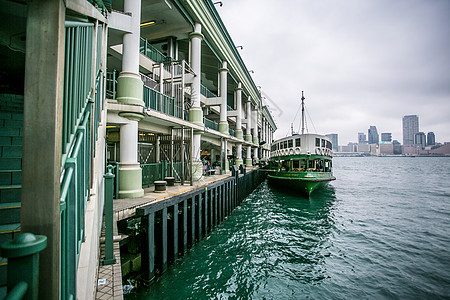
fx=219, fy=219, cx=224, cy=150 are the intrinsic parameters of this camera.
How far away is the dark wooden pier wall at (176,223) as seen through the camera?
265 inches

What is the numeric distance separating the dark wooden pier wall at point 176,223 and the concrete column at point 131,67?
467cm

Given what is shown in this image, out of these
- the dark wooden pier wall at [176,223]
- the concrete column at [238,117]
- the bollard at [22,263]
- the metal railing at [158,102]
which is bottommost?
the dark wooden pier wall at [176,223]

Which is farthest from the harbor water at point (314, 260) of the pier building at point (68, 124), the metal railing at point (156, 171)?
the metal railing at point (156, 171)

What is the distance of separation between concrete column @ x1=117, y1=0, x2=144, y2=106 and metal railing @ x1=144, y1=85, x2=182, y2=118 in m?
1.33

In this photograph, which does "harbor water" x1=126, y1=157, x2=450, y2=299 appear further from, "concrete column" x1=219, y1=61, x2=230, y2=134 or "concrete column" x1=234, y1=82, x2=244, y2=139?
"concrete column" x1=234, y1=82, x2=244, y2=139

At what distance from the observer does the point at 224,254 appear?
871 cm

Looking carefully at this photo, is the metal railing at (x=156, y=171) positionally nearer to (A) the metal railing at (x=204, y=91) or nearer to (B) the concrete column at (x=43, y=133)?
(B) the concrete column at (x=43, y=133)

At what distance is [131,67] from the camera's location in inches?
366

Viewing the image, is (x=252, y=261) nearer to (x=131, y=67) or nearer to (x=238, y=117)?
(x=131, y=67)

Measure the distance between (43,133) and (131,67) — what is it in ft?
30.2

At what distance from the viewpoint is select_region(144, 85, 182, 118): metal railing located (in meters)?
10.9

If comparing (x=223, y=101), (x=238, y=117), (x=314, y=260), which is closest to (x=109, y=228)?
(x=314, y=260)

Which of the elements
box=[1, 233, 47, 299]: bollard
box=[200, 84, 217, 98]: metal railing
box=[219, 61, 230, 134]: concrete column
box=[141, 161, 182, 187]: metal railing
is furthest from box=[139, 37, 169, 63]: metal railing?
box=[1, 233, 47, 299]: bollard

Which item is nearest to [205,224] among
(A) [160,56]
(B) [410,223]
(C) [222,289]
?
(C) [222,289]
